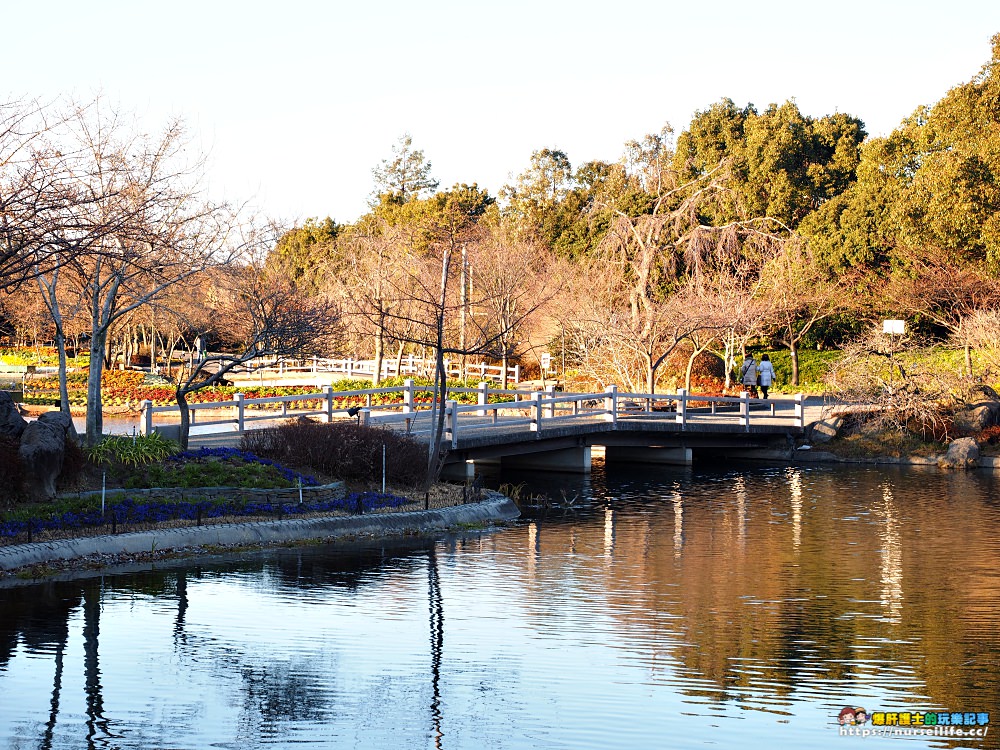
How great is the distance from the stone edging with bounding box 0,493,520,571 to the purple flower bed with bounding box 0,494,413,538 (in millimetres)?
434

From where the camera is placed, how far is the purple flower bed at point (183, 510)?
15883 millimetres

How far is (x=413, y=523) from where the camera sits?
19.2m

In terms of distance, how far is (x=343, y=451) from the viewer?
71.7ft

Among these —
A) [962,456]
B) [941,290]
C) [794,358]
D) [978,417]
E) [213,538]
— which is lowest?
[213,538]

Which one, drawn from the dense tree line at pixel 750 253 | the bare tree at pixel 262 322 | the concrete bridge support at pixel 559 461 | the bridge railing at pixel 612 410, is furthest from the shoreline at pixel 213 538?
the dense tree line at pixel 750 253

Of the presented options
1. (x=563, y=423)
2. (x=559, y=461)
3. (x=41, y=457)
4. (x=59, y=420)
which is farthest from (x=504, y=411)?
(x=41, y=457)

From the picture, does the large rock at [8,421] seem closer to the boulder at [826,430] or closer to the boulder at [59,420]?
the boulder at [59,420]

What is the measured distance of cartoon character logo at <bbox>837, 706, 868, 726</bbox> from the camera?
9617 millimetres

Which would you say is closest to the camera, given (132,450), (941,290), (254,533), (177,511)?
(254,533)

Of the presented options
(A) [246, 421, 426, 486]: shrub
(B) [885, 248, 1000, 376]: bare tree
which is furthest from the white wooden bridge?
(B) [885, 248, 1000, 376]: bare tree

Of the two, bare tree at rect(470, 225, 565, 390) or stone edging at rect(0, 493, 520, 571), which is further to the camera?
bare tree at rect(470, 225, 565, 390)

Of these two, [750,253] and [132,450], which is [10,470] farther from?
[750,253]

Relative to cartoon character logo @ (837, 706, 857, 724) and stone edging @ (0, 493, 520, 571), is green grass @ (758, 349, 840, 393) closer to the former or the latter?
stone edging @ (0, 493, 520, 571)

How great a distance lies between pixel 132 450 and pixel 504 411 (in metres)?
19.8
